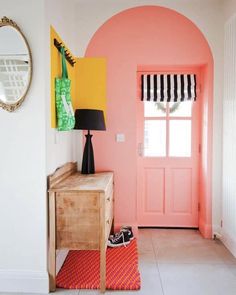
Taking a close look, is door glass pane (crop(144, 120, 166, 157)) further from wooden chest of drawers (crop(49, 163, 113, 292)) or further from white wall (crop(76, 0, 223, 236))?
wooden chest of drawers (crop(49, 163, 113, 292))

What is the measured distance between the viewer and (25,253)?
7.72 ft

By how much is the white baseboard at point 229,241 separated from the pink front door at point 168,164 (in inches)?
22.3

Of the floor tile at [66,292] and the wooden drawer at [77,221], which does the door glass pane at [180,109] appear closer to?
the wooden drawer at [77,221]

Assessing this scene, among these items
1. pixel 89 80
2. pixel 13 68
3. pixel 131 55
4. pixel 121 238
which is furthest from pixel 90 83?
pixel 121 238

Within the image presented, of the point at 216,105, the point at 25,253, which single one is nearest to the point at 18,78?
the point at 25,253

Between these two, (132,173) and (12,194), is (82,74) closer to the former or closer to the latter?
(132,173)

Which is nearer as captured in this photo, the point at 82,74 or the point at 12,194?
the point at 12,194

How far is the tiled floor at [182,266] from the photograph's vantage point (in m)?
2.38

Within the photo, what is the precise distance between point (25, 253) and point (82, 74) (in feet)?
6.86

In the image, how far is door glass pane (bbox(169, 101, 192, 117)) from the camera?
3.84m

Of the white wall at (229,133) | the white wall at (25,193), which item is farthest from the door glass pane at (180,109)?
the white wall at (25,193)

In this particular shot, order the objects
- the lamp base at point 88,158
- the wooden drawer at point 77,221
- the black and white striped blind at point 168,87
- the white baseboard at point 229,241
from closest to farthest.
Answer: the wooden drawer at point 77,221 → the white baseboard at point 229,241 → the lamp base at point 88,158 → the black and white striped blind at point 168,87

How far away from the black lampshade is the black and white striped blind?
3.08 ft

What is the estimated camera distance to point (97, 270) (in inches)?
106
